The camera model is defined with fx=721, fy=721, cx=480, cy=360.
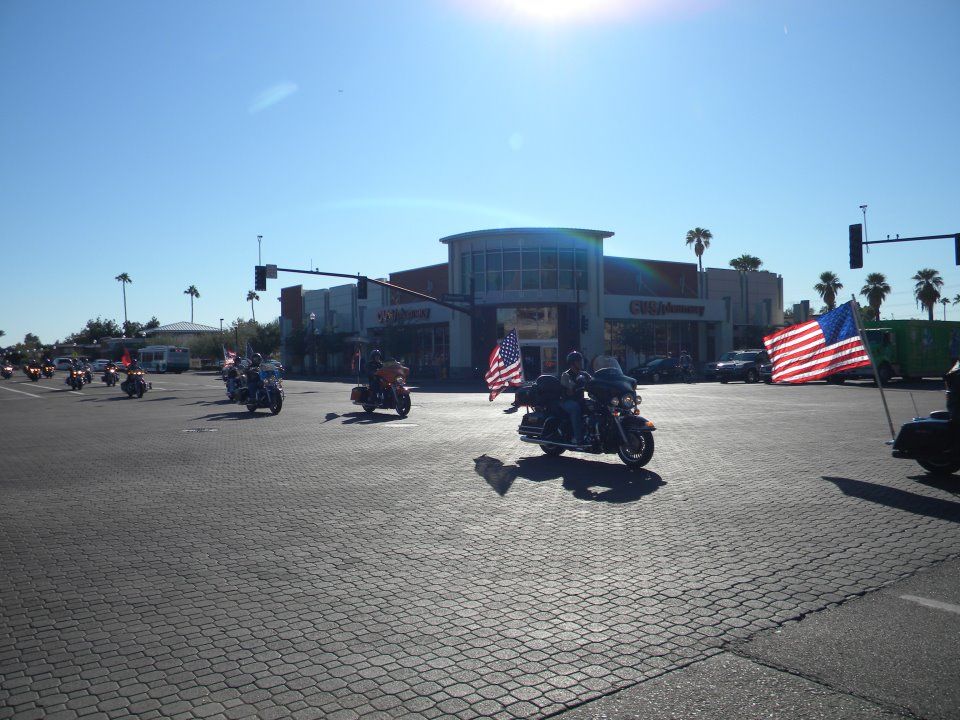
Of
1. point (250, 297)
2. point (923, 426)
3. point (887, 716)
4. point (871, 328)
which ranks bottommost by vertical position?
point (887, 716)

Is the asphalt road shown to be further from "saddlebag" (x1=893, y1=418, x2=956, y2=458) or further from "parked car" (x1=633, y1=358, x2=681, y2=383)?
"parked car" (x1=633, y1=358, x2=681, y2=383)

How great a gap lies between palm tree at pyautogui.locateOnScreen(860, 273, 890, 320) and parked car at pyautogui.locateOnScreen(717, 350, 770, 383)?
39.4 metres

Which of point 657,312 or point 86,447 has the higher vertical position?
point 657,312

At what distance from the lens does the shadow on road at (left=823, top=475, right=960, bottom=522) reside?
682cm

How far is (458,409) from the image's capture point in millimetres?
20453

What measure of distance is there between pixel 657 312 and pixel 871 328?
1857 cm

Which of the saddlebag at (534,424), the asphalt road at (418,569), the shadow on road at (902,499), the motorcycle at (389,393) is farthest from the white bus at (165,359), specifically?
the shadow on road at (902,499)

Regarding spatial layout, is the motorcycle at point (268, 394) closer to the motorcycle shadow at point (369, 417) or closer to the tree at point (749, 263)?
the motorcycle shadow at point (369, 417)

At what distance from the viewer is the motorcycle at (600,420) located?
9633mm

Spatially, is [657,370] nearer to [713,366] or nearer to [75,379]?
[713,366]

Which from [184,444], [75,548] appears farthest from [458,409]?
[75,548]

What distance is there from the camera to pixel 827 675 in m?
3.47

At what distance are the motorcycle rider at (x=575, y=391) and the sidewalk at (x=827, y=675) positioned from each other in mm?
6197

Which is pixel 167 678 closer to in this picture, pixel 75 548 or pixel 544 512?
pixel 75 548
